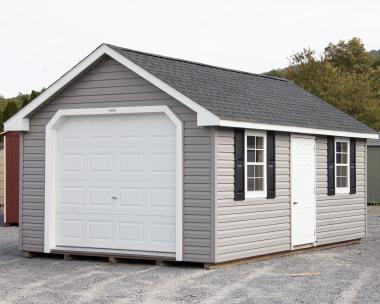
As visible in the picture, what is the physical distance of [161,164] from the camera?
1352 centimetres

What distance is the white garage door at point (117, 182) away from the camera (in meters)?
13.5

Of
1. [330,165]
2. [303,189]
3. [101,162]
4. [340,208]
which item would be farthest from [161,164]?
[340,208]

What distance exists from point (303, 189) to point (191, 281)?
4.68 m

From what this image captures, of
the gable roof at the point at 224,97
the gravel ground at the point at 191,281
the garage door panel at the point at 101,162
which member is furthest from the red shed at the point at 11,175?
the garage door panel at the point at 101,162

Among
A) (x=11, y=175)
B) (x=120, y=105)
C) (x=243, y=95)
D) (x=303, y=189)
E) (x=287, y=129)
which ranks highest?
(x=243, y=95)

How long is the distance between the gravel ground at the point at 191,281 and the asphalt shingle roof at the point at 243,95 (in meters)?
2.52

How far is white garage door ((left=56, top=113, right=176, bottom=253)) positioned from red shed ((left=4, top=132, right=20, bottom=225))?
660cm

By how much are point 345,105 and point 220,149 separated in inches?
1300

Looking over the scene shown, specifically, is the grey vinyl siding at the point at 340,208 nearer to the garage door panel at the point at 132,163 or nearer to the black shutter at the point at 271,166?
the black shutter at the point at 271,166

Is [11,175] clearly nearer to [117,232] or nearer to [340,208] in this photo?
[117,232]

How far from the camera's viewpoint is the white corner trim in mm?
12734

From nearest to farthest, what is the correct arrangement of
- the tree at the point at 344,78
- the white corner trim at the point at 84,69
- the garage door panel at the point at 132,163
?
the white corner trim at the point at 84,69
the garage door panel at the point at 132,163
the tree at the point at 344,78

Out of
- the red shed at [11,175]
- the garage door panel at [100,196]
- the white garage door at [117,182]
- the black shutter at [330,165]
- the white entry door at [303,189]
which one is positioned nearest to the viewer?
the white garage door at [117,182]

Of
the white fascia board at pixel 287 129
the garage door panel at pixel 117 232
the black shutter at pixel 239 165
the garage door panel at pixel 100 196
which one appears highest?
the white fascia board at pixel 287 129
